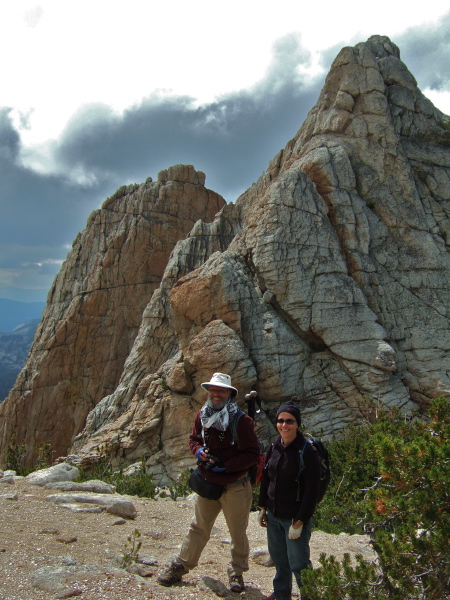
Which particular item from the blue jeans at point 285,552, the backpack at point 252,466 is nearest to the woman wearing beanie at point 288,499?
the blue jeans at point 285,552

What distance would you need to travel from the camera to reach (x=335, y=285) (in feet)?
72.2

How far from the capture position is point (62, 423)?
4406cm

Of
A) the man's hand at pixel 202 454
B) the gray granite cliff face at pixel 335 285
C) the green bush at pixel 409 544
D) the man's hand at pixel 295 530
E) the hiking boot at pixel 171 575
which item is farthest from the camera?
the gray granite cliff face at pixel 335 285

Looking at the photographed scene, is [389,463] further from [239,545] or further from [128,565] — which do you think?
[128,565]

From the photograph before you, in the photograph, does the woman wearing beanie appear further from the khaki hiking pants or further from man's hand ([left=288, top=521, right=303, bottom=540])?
the khaki hiking pants

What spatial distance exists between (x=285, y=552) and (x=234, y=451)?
1394 mm

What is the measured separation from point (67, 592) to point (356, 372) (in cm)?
1741

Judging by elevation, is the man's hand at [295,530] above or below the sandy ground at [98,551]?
above

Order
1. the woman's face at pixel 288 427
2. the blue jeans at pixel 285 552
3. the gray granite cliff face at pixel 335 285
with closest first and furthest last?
the blue jeans at pixel 285 552 < the woman's face at pixel 288 427 < the gray granite cliff face at pixel 335 285

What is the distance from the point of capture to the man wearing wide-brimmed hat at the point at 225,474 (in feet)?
20.0

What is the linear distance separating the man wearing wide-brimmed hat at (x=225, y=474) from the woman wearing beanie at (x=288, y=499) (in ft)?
1.30

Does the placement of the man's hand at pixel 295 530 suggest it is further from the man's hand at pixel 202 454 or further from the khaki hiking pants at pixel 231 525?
the man's hand at pixel 202 454

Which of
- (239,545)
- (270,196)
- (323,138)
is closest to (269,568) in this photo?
(239,545)

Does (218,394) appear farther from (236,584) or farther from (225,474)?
(236,584)
